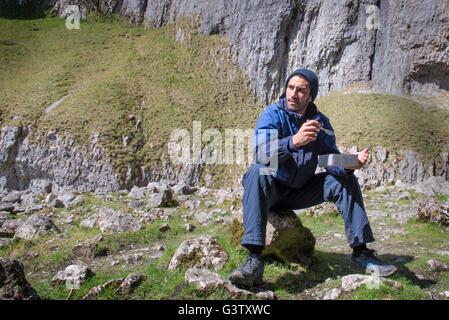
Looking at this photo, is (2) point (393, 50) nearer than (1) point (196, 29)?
Yes

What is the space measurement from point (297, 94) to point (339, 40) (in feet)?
80.2

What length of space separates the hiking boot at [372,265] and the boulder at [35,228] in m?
Answer: 6.86

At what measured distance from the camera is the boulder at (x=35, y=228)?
261 inches

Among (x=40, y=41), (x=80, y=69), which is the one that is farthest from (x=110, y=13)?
(x=80, y=69)

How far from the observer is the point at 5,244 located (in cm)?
625

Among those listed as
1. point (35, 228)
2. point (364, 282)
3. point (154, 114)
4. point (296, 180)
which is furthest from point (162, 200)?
point (154, 114)

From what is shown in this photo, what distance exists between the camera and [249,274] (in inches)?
126

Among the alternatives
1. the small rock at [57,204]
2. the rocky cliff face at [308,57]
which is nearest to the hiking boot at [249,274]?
the small rock at [57,204]

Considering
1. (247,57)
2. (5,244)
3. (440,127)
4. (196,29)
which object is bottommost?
(5,244)

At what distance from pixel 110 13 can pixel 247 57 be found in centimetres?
2202

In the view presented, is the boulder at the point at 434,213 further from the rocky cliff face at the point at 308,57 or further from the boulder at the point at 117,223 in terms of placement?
the rocky cliff face at the point at 308,57

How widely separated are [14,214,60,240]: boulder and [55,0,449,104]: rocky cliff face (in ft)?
72.0
